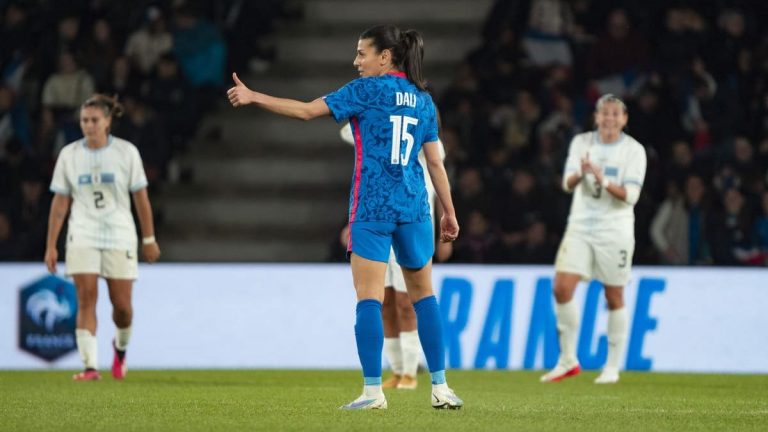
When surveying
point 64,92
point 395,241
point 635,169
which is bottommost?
point 395,241

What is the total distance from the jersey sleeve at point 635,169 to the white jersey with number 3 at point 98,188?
138 inches

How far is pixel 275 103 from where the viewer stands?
679 centimetres

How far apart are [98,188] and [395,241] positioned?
12.4ft

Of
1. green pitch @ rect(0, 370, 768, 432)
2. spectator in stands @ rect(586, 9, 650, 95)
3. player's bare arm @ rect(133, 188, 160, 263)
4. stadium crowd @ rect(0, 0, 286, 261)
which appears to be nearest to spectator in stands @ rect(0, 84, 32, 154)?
stadium crowd @ rect(0, 0, 286, 261)

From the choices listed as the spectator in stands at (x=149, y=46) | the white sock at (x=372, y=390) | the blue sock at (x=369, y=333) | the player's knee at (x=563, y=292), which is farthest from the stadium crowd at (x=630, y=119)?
the blue sock at (x=369, y=333)

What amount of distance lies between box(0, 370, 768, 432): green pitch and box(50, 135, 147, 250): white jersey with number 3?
101 cm

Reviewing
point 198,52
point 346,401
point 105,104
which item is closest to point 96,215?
point 105,104

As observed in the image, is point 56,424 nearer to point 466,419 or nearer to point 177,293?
point 466,419

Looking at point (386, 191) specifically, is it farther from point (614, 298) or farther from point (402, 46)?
point (614, 298)

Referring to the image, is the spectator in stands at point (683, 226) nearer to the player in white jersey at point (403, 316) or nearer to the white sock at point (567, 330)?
the white sock at point (567, 330)

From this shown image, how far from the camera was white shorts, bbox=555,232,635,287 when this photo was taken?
1096 centimetres

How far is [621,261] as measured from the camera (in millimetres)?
10969

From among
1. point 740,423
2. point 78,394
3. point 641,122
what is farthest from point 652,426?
point 641,122

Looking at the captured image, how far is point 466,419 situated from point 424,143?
4.66 ft
